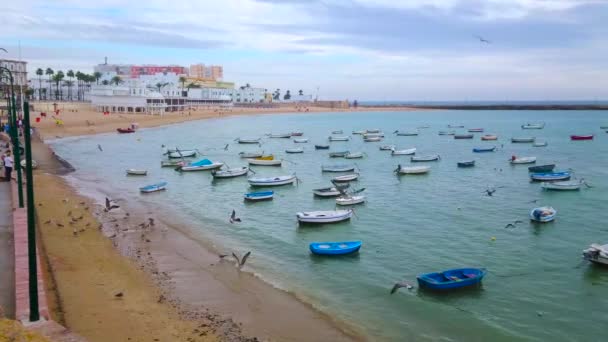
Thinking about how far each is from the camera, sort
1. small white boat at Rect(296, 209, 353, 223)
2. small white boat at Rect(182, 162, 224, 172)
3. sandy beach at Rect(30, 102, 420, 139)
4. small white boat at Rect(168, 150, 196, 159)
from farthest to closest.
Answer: sandy beach at Rect(30, 102, 420, 139)
small white boat at Rect(168, 150, 196, 159)
small white boat at Rect(182, 162, 224, 172)
small white boat at Rect(296, 209, 353, 223)

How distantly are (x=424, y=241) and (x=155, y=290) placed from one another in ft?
47.7

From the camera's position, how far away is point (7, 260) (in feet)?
59.0

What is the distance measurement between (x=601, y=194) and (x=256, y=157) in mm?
35181

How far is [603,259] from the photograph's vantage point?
76.6 ft

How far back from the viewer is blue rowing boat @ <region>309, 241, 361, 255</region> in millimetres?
24875

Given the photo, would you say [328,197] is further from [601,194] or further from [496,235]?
[601,194]

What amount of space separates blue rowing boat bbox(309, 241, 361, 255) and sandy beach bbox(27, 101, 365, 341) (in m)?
3.99

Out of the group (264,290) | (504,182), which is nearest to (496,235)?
(264,290)

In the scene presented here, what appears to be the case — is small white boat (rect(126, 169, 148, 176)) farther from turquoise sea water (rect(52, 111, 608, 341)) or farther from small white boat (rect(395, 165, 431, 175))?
small white boat (rect(395, 165, 431, 175))

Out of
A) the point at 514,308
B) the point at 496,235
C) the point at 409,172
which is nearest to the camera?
the point at 514,308

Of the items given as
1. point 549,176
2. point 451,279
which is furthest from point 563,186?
point 451,279

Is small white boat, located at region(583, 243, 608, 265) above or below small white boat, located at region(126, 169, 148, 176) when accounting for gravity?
above

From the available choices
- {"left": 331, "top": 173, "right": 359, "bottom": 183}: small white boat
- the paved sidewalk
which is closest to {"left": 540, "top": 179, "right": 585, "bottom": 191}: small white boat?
{"left": 331, "top": 173, "right": 359, "bottom": 183}: small white boat

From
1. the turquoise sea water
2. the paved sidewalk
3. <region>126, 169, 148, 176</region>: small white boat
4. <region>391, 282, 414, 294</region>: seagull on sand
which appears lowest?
<region>126, 169, 148, 176</region>: small white boat
